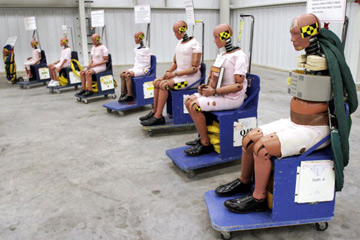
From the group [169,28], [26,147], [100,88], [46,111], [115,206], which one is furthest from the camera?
[169,28]

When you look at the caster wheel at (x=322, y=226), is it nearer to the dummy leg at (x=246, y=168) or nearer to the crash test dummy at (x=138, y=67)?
the dummy leg at (x=246, y=168)

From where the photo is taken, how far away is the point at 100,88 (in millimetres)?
6492

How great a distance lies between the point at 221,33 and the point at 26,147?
2.86 meters

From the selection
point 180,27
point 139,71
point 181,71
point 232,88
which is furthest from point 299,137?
point 139,71

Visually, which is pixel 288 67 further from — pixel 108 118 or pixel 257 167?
pixel 257 167

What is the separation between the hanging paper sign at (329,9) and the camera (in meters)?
2.18

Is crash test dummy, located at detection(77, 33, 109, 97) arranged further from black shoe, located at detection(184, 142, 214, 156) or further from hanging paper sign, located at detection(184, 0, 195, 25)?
black shoe, located at detection(184, 142, 214, 156)

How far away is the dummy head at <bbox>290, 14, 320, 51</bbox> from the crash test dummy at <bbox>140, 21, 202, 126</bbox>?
6.81 ft

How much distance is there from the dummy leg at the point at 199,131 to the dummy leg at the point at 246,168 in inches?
33.1

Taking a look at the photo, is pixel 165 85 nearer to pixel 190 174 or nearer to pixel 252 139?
pixel 190 174

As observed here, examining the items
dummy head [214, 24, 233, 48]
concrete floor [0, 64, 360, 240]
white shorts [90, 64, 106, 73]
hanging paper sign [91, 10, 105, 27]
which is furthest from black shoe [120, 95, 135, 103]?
dummy head [214, 24, 233, 48]

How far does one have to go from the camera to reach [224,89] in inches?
122

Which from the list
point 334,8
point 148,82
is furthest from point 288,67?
point 334,8

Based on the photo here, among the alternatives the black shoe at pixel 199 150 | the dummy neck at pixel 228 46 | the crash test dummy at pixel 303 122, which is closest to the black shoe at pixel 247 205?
the crash test dummy at pixel 303 122
